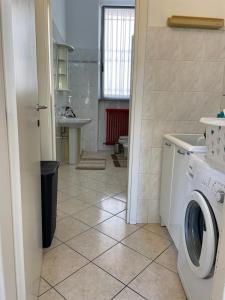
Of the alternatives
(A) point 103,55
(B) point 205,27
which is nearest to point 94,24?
(A) point 103,55

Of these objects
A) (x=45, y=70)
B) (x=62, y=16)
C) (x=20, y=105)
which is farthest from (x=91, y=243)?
(x=62, y=16)

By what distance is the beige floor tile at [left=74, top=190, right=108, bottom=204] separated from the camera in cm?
268

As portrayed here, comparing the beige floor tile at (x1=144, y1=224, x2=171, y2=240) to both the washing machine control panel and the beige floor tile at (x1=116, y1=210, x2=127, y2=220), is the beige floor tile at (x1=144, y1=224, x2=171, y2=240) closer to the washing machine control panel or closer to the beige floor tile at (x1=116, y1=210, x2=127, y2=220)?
the beige floor tile at (x1=116, y1=210, x2=127, y2=220)

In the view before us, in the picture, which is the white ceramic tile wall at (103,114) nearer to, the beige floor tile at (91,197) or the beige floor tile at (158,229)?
the beige floor tile at (91,197)

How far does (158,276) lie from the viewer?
1553mm

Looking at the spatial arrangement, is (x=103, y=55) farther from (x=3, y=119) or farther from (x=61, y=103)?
(x=3, y=119)

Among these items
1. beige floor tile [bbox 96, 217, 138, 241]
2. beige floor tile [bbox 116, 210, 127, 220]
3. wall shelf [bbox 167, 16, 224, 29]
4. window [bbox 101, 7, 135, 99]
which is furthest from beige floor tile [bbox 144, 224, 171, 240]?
window [bbox 101, 7, 135, 99]

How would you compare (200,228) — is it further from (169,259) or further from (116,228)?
(116,228)

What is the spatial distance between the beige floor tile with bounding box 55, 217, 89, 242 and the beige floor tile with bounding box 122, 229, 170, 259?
42 cm

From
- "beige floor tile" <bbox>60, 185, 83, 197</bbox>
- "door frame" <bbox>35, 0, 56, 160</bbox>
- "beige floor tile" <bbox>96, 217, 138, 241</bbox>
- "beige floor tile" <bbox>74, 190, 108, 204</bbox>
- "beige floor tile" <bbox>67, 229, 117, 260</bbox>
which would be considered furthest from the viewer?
"beige floor tile" <bbox>60, 185, 83, 197</bbox>

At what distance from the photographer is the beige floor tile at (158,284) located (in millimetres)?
1401

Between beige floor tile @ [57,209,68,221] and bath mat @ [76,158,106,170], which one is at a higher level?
bath mat @ [76,158,106,170]

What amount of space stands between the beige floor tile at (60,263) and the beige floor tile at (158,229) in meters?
0.70

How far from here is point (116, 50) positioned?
4805 millimetres
